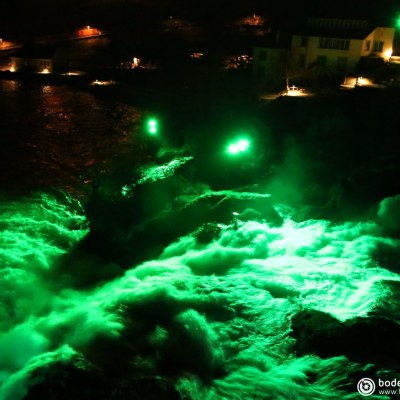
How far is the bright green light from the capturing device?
2214 centimetres

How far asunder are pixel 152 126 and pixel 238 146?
10.9 meters

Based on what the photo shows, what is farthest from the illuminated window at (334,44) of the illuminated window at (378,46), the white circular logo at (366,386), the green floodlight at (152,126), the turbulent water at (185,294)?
the white circular logo at (366,386)

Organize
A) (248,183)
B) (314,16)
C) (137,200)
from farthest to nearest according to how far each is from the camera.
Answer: (314,16)
(248,183)
(137,200)

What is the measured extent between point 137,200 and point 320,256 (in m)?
8.06

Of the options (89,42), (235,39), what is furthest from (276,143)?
(89,42)

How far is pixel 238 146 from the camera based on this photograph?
22.3m

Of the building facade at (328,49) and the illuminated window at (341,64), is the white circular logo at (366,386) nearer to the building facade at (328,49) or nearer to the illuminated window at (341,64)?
the building facade at (328,49)

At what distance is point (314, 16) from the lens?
1380 inches

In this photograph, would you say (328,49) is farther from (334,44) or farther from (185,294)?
(185,294)

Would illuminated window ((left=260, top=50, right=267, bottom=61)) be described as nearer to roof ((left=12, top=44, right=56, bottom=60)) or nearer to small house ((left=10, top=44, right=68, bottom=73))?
small house ((left=10, top=44, right=68, bottom=73))

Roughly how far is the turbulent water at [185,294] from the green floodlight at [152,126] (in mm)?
7916

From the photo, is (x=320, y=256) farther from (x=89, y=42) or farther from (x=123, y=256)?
(x=89, y=42)

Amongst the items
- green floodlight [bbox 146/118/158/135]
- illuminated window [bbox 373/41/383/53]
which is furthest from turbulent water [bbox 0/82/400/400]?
illuminated window [bbox 373/41/383/53]

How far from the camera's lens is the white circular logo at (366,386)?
25.6 ft
